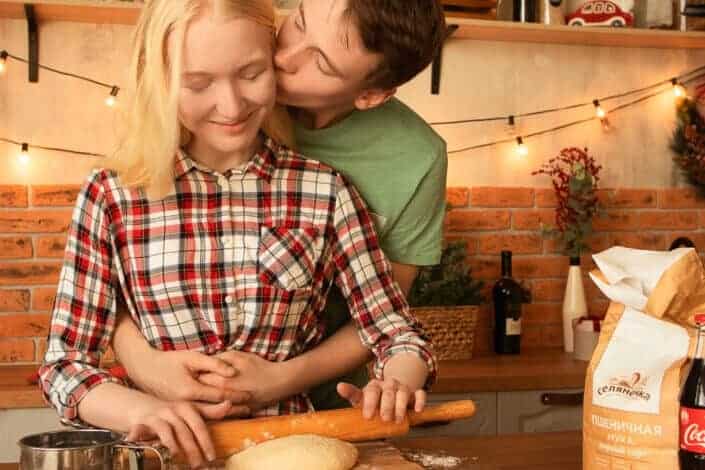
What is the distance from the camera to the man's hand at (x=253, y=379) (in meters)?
1.09

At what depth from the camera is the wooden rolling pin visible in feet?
3.34

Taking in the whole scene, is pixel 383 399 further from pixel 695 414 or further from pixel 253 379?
pixel 695 414

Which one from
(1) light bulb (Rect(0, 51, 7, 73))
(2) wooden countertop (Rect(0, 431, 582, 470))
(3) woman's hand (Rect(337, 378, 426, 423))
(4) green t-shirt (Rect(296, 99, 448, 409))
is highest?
(1) light bulb (Rect(0, 51, 7, 73))

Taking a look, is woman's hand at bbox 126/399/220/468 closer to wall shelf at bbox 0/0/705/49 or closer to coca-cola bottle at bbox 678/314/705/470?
coca-cola bottle at bbox 678/314/705/470

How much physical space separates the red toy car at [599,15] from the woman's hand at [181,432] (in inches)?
83.7

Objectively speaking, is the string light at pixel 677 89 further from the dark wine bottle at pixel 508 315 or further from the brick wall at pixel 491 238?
the dark wine bottle at pixel 508 315

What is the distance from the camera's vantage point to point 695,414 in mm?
890

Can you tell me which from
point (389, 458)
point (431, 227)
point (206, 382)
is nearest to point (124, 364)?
point (206, 382)

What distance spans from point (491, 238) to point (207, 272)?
182cm

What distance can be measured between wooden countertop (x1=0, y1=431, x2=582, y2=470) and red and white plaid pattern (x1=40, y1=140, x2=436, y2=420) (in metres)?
0.11

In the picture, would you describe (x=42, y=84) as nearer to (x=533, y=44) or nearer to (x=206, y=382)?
(x=533, y=44)

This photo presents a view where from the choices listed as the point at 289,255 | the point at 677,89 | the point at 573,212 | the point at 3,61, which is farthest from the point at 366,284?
the point at 677,89

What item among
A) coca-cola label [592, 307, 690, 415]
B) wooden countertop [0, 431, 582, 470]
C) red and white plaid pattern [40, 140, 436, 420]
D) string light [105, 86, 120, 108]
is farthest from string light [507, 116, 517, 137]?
coca-cola label [592, 307, 690, 415]

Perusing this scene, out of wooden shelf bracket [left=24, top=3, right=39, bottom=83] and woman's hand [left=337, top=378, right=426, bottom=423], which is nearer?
woman's hand [left=337, top=378, right=426, bottom=423]
